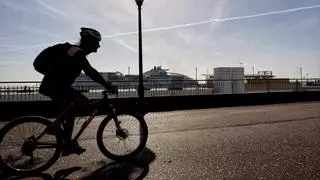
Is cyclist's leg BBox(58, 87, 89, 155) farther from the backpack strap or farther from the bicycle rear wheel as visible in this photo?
the backpack strap

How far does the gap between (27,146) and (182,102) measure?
48.3 ft

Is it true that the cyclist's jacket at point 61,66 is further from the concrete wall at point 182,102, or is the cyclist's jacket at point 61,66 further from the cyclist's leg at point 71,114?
the concrete wall at point 182,102

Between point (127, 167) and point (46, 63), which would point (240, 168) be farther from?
point (46, 63)

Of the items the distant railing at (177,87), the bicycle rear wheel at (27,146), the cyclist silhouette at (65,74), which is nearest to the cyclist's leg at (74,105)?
the cyclist silhouette at (65,74)

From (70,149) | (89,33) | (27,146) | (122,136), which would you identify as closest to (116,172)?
(70,149)

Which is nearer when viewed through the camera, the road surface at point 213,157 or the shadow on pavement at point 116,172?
the shadow on pavement at point 116,172

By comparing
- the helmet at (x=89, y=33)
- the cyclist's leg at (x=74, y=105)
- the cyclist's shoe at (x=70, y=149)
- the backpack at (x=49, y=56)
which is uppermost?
the helmet at (x=89, y=33)

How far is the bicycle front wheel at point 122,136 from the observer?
6406mm

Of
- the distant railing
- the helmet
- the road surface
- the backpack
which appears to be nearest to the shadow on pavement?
the road surface

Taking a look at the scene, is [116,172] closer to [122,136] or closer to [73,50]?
[122,136]

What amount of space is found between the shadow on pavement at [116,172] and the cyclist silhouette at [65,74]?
46 cm

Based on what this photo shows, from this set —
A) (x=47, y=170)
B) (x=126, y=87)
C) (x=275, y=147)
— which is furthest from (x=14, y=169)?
(x=126, y=87)

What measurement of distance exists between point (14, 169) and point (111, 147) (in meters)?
1.55

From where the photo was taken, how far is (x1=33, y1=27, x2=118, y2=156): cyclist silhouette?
585cm
